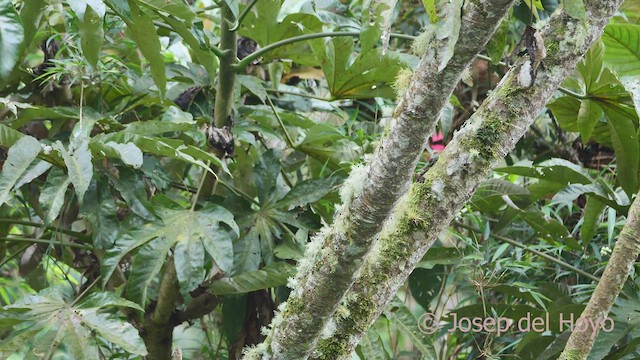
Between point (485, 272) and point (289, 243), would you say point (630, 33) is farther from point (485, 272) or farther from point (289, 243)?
point (289, 243)

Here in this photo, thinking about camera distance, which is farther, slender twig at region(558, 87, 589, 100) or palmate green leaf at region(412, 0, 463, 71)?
slender twig at region(558, 87, 589, 100)

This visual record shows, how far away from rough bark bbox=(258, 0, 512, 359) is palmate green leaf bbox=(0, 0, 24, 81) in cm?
46

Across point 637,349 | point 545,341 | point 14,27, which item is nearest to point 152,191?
point 14,27

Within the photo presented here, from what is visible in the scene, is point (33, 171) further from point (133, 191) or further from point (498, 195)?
point (498, 195)

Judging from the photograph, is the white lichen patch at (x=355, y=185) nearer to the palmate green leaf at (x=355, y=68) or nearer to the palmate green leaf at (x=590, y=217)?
the palmate green leaf at (x=355, y=68)

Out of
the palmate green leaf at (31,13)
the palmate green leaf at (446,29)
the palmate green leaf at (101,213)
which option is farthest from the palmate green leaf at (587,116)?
the palmate green leaf at (31,13)

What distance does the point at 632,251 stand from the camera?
1266 millimetres

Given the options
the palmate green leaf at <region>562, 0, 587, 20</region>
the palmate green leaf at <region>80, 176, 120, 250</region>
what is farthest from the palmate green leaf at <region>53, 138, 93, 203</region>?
the palmate green leaf at <region>562, 0, 587, 20</region>

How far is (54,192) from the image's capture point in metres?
1.31

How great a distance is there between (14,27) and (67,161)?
32 cm

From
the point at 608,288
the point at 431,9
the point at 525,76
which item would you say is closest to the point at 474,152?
the point at 525,76

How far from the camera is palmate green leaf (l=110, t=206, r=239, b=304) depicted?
1403 millimetres

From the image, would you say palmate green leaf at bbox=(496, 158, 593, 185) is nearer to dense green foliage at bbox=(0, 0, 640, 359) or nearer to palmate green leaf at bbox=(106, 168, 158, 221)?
dense green foliage at bbox=(0, 0, 640, 359)

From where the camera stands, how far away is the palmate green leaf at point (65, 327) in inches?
49.2
